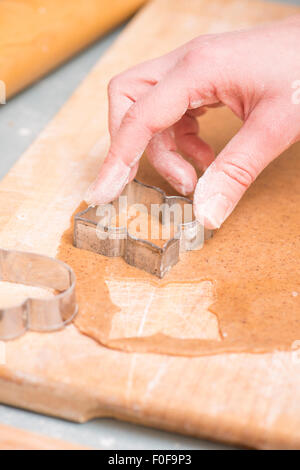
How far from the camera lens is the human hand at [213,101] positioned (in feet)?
4.24

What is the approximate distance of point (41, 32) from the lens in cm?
206

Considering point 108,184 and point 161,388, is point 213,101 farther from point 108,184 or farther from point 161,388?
point 161,388

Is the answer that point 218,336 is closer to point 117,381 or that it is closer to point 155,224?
point 117,381

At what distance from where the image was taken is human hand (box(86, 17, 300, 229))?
129 centimetres

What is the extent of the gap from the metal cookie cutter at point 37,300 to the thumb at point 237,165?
0.32m

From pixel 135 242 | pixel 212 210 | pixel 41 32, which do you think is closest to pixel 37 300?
pixel 135 242

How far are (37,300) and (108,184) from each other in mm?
365

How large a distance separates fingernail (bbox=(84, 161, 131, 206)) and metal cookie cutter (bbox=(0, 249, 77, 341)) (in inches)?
9.2

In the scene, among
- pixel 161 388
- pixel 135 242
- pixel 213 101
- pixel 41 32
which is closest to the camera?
pixel 161 388

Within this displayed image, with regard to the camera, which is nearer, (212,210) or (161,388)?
(161,388)

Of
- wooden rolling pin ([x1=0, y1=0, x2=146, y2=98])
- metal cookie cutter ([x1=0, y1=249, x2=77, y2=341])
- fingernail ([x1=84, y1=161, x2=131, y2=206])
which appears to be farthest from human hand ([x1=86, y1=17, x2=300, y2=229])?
wooden rolling pin ([x1=0, y1=0, x2=146, y2=98])

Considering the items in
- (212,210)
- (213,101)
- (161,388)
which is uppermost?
(213,101)

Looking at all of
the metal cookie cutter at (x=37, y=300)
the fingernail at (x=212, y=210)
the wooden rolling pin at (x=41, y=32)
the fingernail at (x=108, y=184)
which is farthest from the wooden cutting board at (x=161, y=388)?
the wooden rolling pin at (x=41, y=32)

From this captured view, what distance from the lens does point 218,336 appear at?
1.14m
